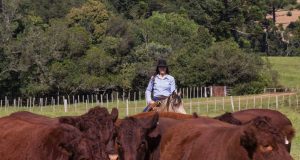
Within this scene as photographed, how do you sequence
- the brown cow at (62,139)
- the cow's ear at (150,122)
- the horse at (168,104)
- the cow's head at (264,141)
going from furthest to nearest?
1. the horse at (168,104)
2. the cow's ear at (150,122)
3. the brown cow at (62,139)
4. the cow's head at (264,141)

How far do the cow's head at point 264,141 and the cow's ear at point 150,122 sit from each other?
127 inches

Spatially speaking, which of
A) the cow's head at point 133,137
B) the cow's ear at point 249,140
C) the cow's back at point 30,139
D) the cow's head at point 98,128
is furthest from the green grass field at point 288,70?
the cow's ear at point 249,140

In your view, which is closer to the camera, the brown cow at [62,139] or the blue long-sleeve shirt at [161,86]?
the brown cow at [62,139]

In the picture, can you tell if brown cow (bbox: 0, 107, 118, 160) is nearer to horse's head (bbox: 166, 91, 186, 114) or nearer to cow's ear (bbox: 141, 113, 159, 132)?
cow's ear (bbox: 141, 113, 159, 132)

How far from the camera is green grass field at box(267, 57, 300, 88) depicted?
81.9 m

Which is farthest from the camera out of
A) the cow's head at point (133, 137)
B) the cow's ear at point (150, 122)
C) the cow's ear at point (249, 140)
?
the cow's ear at point (150, 122)

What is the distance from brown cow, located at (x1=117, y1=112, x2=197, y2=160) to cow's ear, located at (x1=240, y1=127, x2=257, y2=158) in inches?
103

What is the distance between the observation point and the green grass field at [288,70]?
81938 millimetres

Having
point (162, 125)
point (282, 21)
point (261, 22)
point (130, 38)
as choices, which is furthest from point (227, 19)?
point (162, 125)

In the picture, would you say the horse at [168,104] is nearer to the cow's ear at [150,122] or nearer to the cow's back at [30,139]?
the cow's ear at [150,122]

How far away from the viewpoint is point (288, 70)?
89.9 metres

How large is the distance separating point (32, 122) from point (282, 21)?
12625 cm

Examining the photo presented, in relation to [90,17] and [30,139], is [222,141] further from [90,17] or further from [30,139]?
[90,17]

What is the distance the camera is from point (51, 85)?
66.0m
